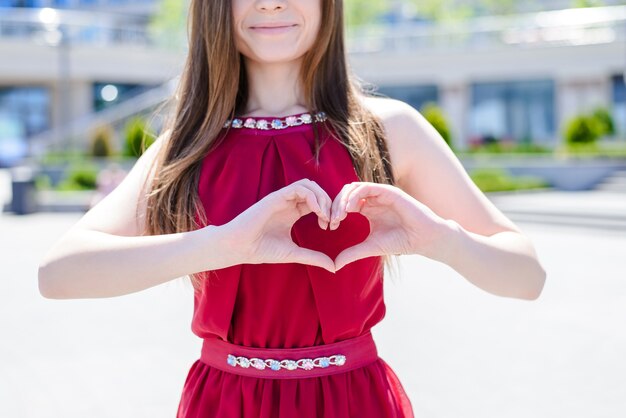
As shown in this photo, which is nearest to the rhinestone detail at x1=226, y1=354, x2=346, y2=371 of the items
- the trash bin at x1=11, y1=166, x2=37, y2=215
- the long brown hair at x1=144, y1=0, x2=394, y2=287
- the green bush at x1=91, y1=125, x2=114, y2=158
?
the long brown hair at x1=144, y1=0, x2=394, y2=287

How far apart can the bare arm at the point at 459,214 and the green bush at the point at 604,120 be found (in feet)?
77.6

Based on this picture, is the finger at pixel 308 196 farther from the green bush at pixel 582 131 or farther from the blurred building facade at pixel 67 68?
the blurred building facade at pixel 67 68

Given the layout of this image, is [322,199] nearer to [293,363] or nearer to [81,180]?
[293,363]

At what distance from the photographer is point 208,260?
4.92ft

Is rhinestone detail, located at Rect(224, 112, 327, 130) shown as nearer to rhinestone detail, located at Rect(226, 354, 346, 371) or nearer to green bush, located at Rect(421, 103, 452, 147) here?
rhinestone detail, located at Rect(226, 354, 346, 371)

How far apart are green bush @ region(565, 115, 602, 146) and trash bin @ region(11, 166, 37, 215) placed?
14.9 meters

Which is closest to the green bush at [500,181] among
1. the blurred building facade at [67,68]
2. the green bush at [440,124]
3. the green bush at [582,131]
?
the green bush at [440,124]

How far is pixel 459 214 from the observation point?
1.70m

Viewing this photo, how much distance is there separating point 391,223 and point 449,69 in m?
32.0

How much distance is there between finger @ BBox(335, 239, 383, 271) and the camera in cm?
149

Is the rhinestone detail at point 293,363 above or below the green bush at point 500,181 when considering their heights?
above

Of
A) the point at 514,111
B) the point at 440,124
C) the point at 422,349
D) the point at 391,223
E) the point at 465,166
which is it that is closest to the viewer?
the point at 391,223

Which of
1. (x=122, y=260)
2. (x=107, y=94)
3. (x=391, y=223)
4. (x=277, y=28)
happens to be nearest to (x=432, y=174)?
(x=391, y=223)

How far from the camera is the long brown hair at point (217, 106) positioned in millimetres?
1744
